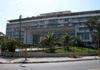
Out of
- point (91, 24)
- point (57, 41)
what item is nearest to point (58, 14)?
point (91, 24)

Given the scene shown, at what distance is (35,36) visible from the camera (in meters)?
50.5

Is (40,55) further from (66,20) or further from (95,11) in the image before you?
(95,11)

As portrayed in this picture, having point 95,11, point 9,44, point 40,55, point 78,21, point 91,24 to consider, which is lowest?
point 40,55

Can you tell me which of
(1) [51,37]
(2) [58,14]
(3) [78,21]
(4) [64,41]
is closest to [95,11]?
(3) [78,21]

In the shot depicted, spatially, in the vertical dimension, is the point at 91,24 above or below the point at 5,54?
above

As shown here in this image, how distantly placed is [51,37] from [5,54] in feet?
32.9

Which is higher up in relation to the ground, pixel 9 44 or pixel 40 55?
pixel 9 44

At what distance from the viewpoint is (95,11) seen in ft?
194

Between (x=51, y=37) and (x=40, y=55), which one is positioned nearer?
(x=40, y=55)

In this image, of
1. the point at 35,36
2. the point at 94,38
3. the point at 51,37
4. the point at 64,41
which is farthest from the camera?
the point at 35,36

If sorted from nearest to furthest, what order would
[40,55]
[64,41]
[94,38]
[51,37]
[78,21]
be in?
1. [40,55]
2. [51,37]
3. [64,41]
4. [94,38]
5. [78,21]

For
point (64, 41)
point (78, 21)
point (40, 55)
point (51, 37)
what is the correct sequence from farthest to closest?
1. point (78, 21)
2. point (64, 41)
3. point (51, 37)
4. point (40, 55)

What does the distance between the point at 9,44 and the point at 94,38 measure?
20767 millimetres

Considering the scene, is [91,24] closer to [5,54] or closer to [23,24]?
[5,54]
